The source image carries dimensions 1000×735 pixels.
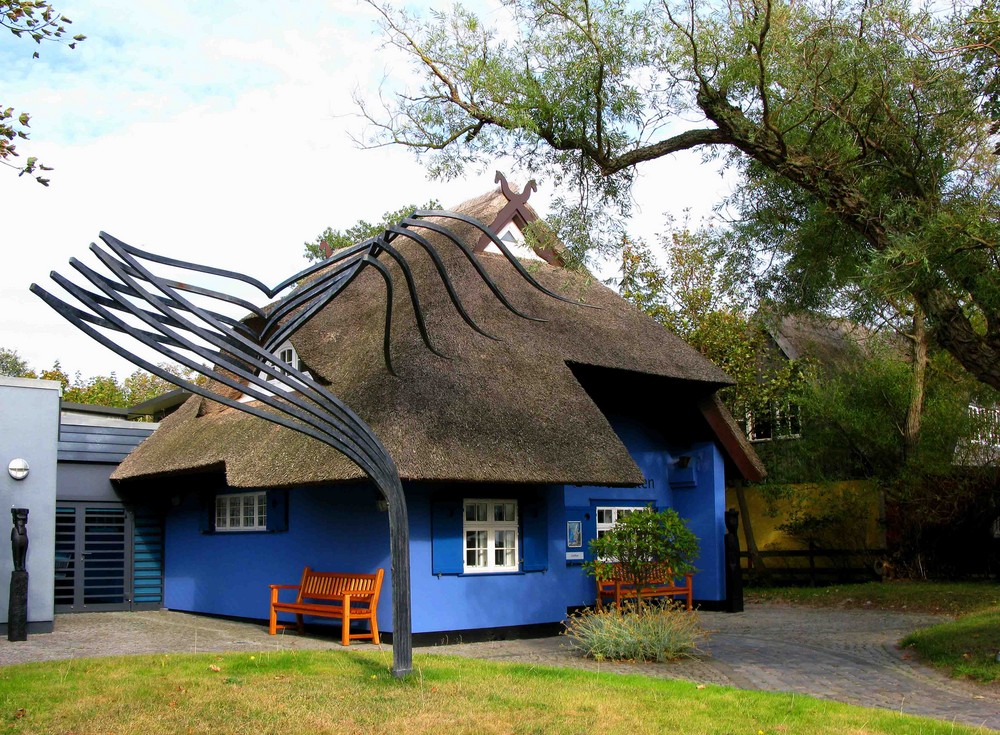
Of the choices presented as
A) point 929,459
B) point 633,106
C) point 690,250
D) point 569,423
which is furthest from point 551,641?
point 690,250

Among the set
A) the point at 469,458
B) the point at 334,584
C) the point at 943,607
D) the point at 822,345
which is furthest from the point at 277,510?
the point at 822,345

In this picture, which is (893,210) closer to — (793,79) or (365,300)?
(793,79)

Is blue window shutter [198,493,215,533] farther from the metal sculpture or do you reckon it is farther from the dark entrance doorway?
the metal sculpture

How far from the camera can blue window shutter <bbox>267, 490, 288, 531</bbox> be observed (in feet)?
48.2

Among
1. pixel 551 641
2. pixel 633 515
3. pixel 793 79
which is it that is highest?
pixel 793 79

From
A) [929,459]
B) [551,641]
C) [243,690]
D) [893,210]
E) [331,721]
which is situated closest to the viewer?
[331,721]

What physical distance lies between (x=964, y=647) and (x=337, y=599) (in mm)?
7423

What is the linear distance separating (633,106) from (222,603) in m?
10.4

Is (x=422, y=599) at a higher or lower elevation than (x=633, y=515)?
lower

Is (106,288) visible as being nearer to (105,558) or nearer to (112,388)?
(105,558)

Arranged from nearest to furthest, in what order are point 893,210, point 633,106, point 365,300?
point 893,210
point 633,106
point 365,300

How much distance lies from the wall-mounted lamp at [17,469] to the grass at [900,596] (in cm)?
1384

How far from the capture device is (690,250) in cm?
2391

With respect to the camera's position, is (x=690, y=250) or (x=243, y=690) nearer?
(x=243, y=690)
